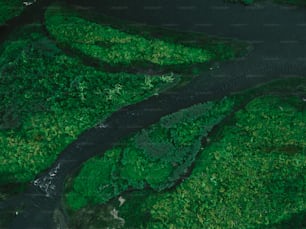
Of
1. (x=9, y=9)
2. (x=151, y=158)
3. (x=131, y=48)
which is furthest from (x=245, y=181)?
(x=9, y=9)

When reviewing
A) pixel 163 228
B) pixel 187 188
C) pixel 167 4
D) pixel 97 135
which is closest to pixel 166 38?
pixel 167 4

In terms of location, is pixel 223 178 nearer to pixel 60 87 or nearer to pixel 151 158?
pixel 151 158

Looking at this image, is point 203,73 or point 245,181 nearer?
point 245,181

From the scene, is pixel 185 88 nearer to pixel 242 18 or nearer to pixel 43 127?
pixel 242 18

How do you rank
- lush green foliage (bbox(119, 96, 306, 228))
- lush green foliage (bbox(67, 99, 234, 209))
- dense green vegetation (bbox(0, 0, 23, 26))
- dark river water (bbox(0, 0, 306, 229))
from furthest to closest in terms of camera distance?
dense green vegetation (bbox(0, 0, 23, 26)) → dark river water (bbox(0, 0, 306, 229)) → lush green foliage (bbox(67, 99, 234, 209)) → lush green foliage (bbox(119, 96, 306, 228))

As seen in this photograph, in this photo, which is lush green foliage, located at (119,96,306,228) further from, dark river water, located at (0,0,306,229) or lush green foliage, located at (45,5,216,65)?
lush green foliage, located at (45,5,216,65)

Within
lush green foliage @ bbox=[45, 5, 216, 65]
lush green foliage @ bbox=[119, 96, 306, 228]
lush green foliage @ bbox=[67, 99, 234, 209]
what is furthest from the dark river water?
Result: lush green foliage @ bbox=[119, 96, 306, 228]

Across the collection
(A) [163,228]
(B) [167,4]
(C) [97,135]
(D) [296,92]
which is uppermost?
(B) [167,4]
